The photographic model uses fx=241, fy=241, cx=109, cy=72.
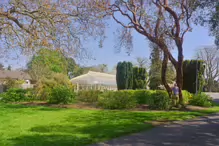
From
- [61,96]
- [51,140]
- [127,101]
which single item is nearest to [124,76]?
[61,96]

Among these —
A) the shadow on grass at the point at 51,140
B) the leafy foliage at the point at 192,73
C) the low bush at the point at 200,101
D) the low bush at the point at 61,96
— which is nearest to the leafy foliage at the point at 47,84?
the low bush at the point at 61,96

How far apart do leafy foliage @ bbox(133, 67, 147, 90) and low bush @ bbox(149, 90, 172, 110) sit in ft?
47.8

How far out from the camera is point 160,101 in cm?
1669

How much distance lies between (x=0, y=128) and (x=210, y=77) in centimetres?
5930

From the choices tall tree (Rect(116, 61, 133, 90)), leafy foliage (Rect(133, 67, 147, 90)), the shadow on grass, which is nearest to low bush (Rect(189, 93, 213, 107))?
tall tree (Rect(116, 61, 133, 90))

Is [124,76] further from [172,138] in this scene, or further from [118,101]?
[172,138]

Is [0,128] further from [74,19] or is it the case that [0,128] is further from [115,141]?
[74,19]

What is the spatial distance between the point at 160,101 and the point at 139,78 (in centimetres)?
1587

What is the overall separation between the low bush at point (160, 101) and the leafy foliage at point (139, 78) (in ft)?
47.8

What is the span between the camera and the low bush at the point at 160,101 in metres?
16.6

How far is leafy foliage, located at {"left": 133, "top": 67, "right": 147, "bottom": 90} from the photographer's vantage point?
31811 millimetres

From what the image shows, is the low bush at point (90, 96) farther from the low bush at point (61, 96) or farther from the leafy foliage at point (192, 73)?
the leafy foliage at point (192, 73)

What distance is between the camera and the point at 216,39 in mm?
11016

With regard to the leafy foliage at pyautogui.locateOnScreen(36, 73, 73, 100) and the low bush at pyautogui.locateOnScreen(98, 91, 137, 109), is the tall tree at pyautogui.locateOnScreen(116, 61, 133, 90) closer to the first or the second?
the leafy foliage at pyautogui.locateOnScreen(36, 73, 73, 100)
